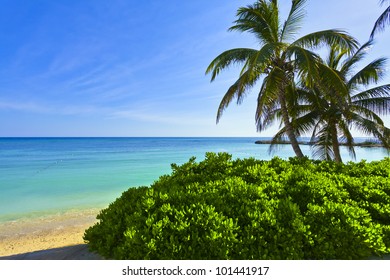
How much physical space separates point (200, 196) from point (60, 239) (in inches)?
225

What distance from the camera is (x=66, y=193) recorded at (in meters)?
13.1

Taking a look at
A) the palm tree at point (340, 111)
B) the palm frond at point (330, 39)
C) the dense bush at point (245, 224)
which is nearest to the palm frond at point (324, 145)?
the palm tree at point (340, 111)

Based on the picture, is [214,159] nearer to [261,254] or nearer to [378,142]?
[261,254]

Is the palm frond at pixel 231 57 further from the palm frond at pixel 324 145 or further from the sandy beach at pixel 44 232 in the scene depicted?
the sandy beach at pixel 44 232

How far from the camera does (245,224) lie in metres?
2.81

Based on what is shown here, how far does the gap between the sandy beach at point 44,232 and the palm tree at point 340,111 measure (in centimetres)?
963

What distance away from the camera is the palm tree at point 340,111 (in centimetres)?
995

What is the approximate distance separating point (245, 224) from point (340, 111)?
1015cm

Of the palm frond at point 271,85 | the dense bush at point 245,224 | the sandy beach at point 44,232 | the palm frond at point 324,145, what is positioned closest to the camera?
the dense bush at point 245,224

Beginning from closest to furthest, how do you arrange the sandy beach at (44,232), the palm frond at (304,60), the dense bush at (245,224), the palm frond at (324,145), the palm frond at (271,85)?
the dense bush at (245,224)
the sandy beach at (44,232)
the palm frond at (304,60)
the palm frond at (271,85)
the palm frond at (324,145)

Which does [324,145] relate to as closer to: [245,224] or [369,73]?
[369,73]
